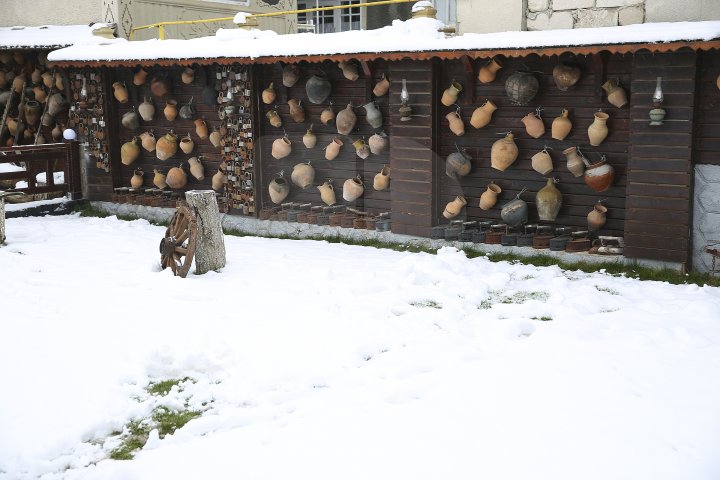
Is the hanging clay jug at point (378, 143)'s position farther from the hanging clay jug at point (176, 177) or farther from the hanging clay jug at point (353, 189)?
the hanging clay jug at point (176, 177)

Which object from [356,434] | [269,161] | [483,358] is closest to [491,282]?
[483,358]

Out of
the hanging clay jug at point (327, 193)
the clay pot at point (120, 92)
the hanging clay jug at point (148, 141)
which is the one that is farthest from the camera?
the clay pot at point (120, 92)

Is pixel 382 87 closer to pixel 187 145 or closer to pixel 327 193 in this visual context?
pixel 327 193

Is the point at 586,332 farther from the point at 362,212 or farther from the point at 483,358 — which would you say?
the point at 362,212

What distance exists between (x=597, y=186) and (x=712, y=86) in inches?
63.4

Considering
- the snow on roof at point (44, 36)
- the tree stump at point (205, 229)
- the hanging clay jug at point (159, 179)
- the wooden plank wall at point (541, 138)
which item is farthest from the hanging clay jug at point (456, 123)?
the snow on roof at point (44, 36)

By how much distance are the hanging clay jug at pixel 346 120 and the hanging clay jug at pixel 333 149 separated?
Answer: 20 cm

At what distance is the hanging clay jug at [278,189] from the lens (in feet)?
39.2

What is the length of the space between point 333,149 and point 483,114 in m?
2.29

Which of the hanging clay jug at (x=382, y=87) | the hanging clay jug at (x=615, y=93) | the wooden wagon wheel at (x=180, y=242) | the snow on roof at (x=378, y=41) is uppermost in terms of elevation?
the snow on roof at (x=378, y=41)

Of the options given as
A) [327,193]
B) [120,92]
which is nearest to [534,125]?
[327,193]

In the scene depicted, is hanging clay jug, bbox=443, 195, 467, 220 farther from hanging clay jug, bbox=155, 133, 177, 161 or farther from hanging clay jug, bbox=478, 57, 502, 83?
hanging clay jug, bbox=155, 133, 177, 161

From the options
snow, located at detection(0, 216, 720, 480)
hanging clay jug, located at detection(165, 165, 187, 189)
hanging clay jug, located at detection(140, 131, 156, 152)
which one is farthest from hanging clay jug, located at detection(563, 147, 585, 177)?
hanging clay jug, located at detection(140, 131, 156, 152)

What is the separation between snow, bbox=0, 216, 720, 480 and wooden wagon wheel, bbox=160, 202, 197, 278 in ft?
0.69
